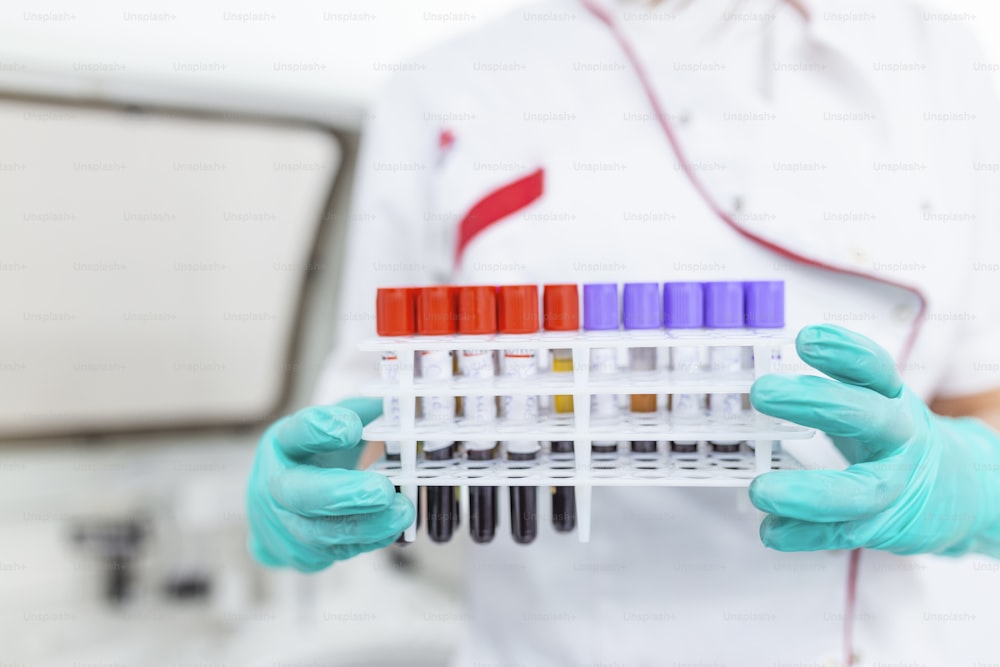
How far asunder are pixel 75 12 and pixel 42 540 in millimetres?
858

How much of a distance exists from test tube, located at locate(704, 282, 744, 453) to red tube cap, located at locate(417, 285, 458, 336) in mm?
222

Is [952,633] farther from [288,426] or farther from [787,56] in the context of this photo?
[288,426]

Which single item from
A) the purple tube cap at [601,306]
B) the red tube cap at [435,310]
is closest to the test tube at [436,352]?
the red tube cap at [435,310]

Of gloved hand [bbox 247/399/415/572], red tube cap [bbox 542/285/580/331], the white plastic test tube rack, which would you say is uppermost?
red tube cap [bbox 542/285/580/331]

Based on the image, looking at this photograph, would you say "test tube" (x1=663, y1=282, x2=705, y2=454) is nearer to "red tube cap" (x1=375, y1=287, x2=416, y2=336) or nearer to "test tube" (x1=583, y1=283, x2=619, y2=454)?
"test tube" (x1=583, y1=283, x2=619, y2=454)

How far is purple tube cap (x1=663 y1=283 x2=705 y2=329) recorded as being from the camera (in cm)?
61

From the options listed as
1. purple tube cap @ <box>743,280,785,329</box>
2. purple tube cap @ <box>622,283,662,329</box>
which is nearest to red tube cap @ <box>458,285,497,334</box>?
purple tube cap @ <box>622,283,662,329</box>

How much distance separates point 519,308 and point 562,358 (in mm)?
74

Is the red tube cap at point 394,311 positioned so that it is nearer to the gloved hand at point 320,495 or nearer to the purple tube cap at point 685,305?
the gloved hand at point 320,495

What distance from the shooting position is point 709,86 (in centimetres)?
76

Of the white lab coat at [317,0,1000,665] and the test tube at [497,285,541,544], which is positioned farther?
the white lab coat at [317,0,1000,665]

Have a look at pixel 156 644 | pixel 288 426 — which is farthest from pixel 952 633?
pixel 156 644

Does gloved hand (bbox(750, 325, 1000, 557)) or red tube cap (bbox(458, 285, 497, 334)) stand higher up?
red tube cap (bbox(458, 285, 497, 334))

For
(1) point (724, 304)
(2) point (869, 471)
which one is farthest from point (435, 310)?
(2) point (869, 471)
